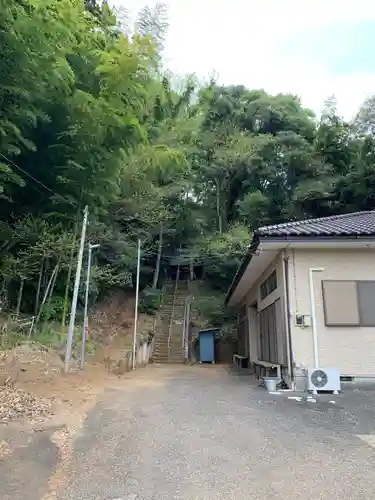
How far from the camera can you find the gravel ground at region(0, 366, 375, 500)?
2719 millimetres

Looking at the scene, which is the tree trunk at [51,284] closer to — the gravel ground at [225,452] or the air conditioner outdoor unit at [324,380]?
the gravel ground at [225,452]

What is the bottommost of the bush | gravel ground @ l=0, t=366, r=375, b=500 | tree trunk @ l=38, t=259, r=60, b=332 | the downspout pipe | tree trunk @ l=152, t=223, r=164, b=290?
gravel ground @ l=0, t=366, r=375, b=500

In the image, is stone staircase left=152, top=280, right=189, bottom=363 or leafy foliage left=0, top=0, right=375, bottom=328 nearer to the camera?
leafy foliage left=0, top=0, right=375, bottom=328

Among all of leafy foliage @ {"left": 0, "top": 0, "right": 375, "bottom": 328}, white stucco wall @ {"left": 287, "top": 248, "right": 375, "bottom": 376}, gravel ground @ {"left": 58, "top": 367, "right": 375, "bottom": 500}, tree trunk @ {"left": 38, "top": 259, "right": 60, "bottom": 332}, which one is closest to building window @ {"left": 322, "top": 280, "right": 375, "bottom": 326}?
white stucco wall @ {"left": 287, "top": 248, "right": 375, "bottom": 376}

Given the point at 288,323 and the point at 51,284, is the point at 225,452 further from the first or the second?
the point at 51,284

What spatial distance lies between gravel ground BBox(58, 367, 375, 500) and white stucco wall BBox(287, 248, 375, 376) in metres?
1.18

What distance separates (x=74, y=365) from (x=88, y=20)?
6510 millimetres

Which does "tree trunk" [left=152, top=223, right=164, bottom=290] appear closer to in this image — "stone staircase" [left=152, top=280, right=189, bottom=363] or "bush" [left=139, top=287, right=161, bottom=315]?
"bush" [left=139, top=287, right=161, bottom=315]

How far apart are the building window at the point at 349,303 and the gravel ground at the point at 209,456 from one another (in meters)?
1.77

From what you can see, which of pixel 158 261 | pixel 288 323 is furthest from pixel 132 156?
pixel 158 261

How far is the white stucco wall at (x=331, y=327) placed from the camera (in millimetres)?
6883

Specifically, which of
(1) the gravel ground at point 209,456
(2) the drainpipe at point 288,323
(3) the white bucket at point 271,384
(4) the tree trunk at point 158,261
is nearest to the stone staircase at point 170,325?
(4) the tree trunk at point 158,261

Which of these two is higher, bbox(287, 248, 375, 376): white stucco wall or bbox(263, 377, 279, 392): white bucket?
bbox(287, 248, 375, 376): white stucco wall

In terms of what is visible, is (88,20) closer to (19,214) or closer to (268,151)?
(19,214)
